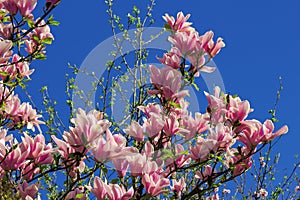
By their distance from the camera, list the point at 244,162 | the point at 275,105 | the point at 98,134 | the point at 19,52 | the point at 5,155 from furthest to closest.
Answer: the point at 275,105, the point at 19,52, the point at 244,162, the point at 5,155, the point at 98,134

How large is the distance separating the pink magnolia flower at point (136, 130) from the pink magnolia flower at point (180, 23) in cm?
76

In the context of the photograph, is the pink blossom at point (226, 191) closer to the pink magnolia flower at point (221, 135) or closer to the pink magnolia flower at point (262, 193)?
the pink magnolia flower at point (262, 193)

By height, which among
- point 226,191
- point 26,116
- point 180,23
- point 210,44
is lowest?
point 26,116

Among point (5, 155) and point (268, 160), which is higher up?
point (268, 160)

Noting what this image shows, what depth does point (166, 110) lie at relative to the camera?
2547mm

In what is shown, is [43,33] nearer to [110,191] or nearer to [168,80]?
[168,80]

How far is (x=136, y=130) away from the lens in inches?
90.0

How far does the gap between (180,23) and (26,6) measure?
86cm

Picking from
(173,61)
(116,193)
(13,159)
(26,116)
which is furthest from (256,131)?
(26,116)

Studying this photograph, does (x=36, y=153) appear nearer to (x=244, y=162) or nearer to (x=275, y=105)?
(x=244, y=162)

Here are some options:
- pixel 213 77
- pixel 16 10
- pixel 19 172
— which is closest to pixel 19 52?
A: pixel 16 10

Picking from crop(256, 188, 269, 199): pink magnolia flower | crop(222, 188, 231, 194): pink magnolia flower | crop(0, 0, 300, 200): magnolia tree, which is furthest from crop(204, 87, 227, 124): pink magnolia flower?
crop(222, 188, 231, 194): pink magnolia flower

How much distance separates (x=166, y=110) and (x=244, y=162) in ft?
1.73

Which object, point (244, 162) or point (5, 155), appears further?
point (244, 162)
